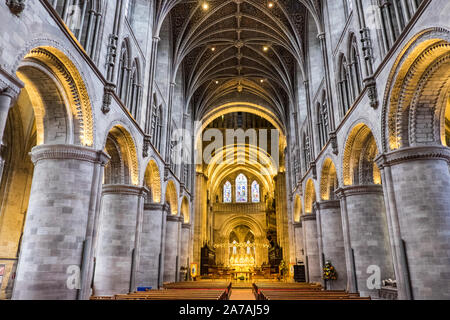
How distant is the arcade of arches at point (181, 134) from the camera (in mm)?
8367

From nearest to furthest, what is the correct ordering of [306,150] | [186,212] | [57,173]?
[57,173]
[306,150]
[186,212]

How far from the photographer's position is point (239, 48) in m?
25.9

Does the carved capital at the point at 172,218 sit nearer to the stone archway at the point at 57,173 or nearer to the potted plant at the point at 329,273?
the potted plant at the point at 329,273

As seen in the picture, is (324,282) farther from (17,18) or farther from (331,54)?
(17,18)

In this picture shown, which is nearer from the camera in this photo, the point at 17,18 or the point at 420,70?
the point at 17,18

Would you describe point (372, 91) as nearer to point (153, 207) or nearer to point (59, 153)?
point (59, 153)

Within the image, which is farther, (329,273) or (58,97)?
(329,273)

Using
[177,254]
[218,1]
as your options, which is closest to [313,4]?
[218,1]

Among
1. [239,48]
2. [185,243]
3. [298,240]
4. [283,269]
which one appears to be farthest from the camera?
[283,269]

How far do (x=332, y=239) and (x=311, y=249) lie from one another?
501 centimetres

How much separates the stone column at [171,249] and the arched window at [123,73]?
1105cm

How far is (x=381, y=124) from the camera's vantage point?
994 centimetres

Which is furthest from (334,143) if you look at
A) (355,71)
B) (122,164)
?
(122,164)

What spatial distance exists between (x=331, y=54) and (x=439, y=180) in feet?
30.0
